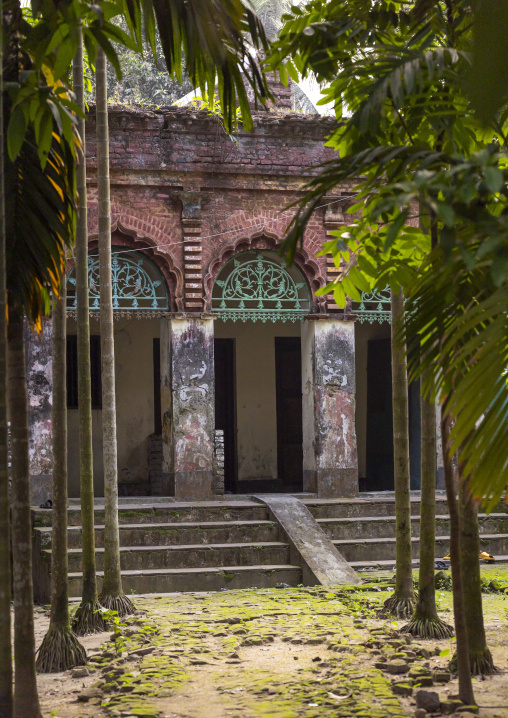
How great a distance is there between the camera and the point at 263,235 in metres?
12.6

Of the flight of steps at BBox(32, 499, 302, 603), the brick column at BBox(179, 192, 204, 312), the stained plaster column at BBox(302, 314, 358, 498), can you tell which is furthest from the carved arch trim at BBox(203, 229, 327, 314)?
the flight of steps at BBox(32, 499, 302, 603)

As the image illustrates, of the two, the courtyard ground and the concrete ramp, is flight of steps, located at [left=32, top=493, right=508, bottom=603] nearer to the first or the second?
the concrete ramp

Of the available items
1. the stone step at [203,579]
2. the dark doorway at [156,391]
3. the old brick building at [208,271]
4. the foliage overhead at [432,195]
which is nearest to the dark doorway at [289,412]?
the dark doorway at [156,391]

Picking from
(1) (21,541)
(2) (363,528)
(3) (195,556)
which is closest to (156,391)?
(2) (363,528)

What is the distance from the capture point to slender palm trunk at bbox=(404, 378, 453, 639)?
6398 millimetres

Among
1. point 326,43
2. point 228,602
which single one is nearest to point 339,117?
point 326,43

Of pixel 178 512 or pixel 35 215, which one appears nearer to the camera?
pixel 35 215

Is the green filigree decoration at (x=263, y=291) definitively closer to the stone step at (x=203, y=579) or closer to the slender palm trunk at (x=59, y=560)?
the stone step at (x=203, y=579)

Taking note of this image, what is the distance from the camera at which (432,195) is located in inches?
123

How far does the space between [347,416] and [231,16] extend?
8620 mm

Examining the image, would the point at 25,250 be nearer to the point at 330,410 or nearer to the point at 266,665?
the point at 266,665

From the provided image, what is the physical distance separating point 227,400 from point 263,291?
2.99 meters

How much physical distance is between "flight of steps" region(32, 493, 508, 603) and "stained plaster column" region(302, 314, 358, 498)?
625 mm

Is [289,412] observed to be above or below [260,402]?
below
